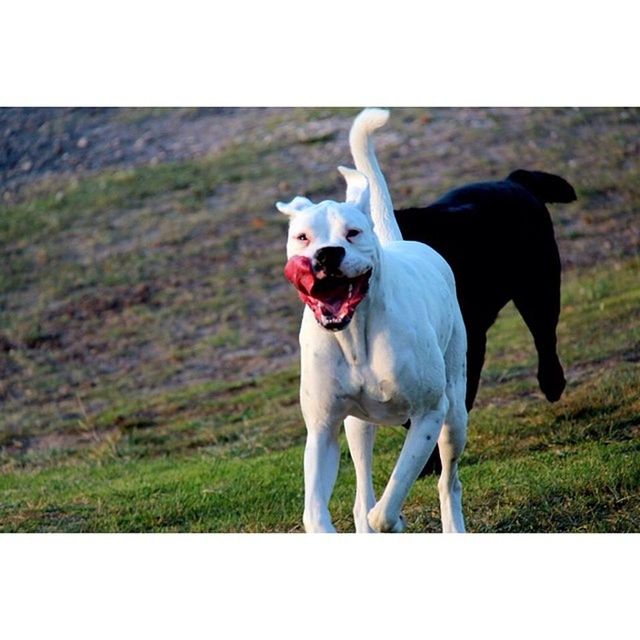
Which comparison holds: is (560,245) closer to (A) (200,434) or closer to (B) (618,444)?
(A) (200,434)

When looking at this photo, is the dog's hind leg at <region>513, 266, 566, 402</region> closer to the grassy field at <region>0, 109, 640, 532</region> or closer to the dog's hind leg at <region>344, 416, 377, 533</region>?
the grassy field at <region>0, 109, 640, 532</region>

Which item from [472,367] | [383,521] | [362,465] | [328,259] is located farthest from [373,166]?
[472,367]

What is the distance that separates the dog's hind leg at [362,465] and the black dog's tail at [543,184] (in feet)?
11.1

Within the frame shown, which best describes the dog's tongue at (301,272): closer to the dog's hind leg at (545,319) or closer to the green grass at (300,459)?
the green grass at (300,459)

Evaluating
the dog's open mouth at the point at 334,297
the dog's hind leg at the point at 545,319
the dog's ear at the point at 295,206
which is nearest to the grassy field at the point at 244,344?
the dog's hind leg at the point at 545,319

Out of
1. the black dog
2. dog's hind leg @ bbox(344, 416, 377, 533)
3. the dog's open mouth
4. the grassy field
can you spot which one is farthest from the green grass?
the dog's open mouth

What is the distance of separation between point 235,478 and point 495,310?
182 centimetres

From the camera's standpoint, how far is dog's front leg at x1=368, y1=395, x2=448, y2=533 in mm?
6180

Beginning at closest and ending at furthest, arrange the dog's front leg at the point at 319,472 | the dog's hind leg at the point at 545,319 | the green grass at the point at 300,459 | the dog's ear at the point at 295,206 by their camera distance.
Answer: the dog's ear at the point at 295,206
the dog's front leg at the point at 319,472
the green grass at the point at 300,459
the dog's hind leg at the point at 545,319

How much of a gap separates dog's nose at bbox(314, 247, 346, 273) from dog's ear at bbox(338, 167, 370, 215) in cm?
37

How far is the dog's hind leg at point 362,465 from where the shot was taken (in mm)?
6891

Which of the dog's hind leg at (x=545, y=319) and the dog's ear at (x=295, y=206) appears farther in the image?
the dog's hind leg at (x=545, y=319)

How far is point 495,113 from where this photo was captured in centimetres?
1608

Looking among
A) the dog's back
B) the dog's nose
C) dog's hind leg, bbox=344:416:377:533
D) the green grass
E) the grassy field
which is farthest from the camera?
the dog's back
